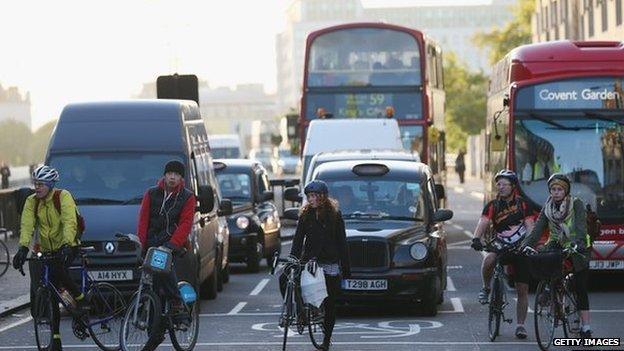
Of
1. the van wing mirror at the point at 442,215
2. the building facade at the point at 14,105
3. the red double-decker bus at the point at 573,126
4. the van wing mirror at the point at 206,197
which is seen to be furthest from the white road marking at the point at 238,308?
the building facade at the point at 14,105

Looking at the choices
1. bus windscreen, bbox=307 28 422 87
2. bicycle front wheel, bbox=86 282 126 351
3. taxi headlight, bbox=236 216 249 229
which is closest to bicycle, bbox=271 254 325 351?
bicycle front wheel, bbox=86 282 126 351

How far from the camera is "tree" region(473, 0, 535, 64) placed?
107694 millimetres

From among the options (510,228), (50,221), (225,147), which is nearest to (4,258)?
(50,221)

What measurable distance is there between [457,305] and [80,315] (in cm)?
670

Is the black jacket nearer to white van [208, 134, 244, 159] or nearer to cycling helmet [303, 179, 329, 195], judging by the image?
cycling helmet [303, 179, 329, 195]

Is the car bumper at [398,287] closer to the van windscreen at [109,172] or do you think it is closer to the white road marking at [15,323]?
the van windscreen at [109,172]

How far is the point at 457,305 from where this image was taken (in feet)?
68.9

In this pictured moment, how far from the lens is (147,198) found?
15172 millimetres

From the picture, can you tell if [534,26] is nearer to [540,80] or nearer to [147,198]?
[540,80]

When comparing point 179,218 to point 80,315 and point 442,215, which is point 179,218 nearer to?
point 80,315

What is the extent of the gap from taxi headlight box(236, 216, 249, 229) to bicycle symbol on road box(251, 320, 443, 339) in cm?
935

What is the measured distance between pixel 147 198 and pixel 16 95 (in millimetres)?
60545

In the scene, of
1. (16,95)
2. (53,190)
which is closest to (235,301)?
(53,190)

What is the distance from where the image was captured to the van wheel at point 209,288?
73.7ft
